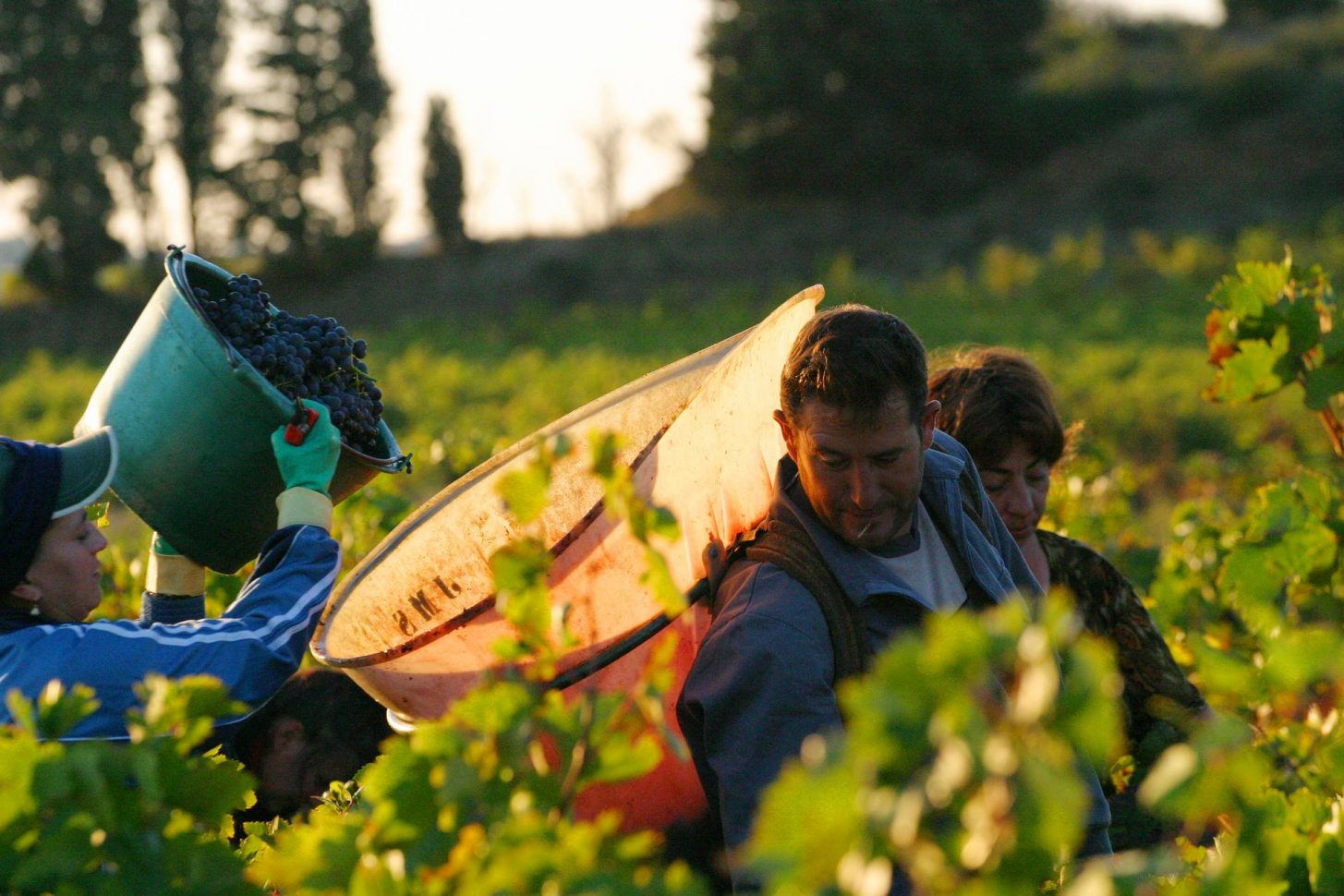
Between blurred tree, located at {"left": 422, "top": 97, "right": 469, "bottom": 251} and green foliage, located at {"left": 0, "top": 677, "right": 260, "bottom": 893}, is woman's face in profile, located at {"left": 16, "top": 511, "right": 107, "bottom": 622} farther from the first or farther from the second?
blurred tree, located at {"left": 422, "top": 97, "right": 469, "bottom": 251}

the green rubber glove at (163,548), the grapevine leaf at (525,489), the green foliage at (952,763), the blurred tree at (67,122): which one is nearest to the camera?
the green foliage at (952,763)

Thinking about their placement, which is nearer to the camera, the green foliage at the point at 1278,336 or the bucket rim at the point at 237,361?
the bucket rim at the point at 237,361

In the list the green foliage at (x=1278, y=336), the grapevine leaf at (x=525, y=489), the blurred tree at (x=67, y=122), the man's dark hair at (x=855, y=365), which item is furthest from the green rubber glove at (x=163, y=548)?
the blurred tree at (x=67, y=122)

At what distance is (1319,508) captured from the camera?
125 inches

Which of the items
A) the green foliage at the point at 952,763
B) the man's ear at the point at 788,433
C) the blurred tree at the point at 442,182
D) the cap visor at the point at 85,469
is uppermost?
the green foliage at the point at 952,763

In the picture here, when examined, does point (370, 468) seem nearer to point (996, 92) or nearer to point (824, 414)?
point (824, 414)

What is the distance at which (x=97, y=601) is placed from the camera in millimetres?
2197

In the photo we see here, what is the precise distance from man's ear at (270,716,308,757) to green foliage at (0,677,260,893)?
1.41 m

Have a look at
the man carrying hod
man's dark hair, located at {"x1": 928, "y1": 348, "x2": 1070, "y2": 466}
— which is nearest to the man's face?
the man carrying hod

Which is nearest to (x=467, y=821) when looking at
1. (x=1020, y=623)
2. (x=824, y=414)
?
(x=1020, y=623)

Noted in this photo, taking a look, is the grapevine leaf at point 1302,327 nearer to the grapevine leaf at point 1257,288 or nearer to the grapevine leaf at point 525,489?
the grapevine leaf at point 1257,288

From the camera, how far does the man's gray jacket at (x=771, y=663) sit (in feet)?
6.20

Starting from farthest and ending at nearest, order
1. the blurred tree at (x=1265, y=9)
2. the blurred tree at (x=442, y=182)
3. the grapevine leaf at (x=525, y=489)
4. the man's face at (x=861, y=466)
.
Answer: the blurred tree at (x=1265, y=9) → the blurred tree at (x=442, y=182) → the man's face at (x=861, y=466) → the grapevine leaf at (x=525, y=489)

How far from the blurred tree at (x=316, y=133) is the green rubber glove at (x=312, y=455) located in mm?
35465
